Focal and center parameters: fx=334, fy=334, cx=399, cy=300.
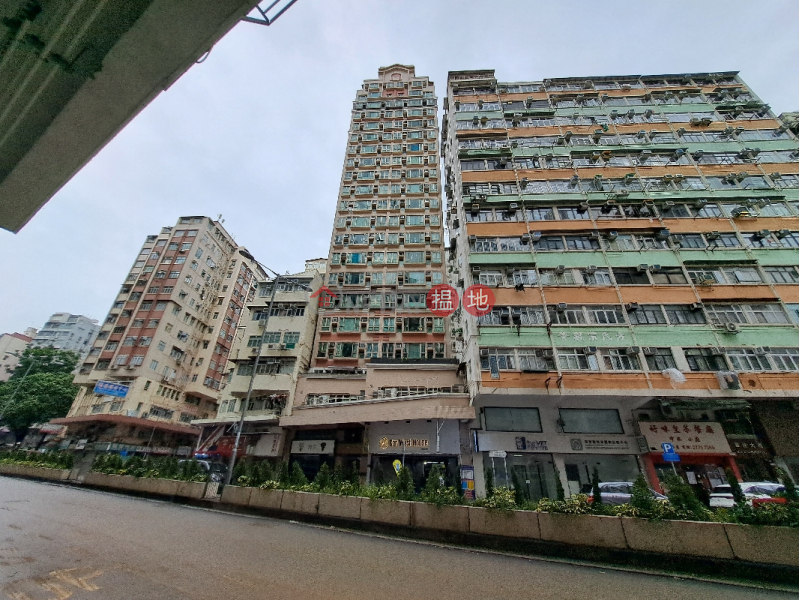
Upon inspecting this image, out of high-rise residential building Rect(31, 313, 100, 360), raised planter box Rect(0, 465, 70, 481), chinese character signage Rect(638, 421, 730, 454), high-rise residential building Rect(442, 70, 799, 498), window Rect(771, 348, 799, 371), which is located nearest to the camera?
window Rect(771, 348, 799, 371)

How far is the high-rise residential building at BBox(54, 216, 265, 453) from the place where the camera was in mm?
35938

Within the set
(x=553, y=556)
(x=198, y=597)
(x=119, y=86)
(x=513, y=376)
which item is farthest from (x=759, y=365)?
(x=119, y=86)

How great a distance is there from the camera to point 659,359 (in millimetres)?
18000

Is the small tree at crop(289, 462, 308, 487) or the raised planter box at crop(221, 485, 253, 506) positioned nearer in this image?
the small tree at crop(289, 462, 308, 487)

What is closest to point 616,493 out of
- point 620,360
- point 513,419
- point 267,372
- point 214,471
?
point 513,419

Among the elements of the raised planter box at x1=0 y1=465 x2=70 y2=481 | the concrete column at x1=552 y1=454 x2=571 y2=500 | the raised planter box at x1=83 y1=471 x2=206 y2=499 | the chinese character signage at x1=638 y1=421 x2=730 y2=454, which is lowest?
the raised planter box at x1=83 y1=471 x2=206 y2=499

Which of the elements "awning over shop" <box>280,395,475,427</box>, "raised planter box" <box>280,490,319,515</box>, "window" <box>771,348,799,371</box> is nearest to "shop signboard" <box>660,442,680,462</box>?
"window" <box>771,348,799,371</box>

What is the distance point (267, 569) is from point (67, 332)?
363 feet

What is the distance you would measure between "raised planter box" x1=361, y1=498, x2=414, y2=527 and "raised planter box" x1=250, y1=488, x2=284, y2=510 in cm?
339

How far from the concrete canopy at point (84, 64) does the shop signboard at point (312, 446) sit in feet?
75.5

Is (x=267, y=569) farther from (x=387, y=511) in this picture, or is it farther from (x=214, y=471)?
(x=214, y=471)

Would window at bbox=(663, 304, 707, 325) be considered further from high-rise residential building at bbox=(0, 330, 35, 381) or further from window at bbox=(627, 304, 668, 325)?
high-rise residential building at bbox=(0, 330, 35, 381)

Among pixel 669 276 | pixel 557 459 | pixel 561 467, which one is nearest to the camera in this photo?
pixel 561 467

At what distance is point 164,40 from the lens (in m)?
3.03
